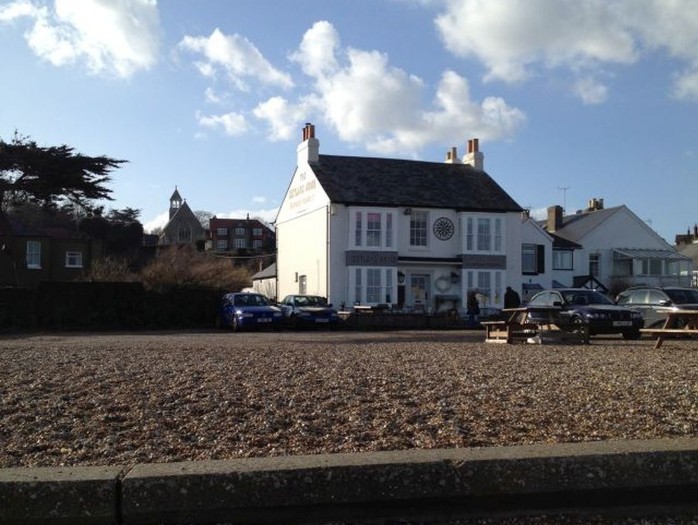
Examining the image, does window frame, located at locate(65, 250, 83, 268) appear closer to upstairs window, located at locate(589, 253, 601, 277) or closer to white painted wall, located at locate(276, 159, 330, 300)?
white painted wall, located at locate(276, 159, 330, 300)

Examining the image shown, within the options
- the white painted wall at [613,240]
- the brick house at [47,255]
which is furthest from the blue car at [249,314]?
the white painted wall at [613,240]

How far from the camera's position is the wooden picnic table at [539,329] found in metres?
16.8

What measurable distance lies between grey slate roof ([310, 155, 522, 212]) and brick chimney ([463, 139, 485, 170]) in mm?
779

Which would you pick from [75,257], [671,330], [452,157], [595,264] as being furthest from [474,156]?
[75,257]

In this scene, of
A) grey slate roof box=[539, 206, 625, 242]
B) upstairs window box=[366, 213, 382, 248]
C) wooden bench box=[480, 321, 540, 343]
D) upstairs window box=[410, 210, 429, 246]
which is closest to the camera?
wooden bench box=[480, 321, 540, 343]

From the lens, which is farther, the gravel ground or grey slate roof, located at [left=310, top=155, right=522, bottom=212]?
grey slate roof, located at [left=310, top=155, right=522, bottom=212]

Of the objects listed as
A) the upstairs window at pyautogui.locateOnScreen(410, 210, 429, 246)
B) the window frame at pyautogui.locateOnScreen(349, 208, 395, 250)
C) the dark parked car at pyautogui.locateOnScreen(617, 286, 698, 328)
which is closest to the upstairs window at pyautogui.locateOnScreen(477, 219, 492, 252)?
the upstairs window at pyautogui.locateOnScreen(410, 210, 429, 246)

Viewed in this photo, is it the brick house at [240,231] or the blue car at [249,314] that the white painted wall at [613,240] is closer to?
the blue car at [249,314]

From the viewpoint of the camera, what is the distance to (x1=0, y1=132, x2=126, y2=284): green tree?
31.9 m

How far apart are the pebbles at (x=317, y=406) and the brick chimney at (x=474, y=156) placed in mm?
28150

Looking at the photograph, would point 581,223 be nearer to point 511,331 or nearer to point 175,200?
point 511,331

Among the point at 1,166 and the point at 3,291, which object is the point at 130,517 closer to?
the point at 3,291

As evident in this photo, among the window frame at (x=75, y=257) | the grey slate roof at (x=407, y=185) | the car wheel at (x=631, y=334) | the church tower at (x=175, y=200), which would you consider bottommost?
the car wheel at (x=631, y=334)

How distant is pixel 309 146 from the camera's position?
1374 inches
